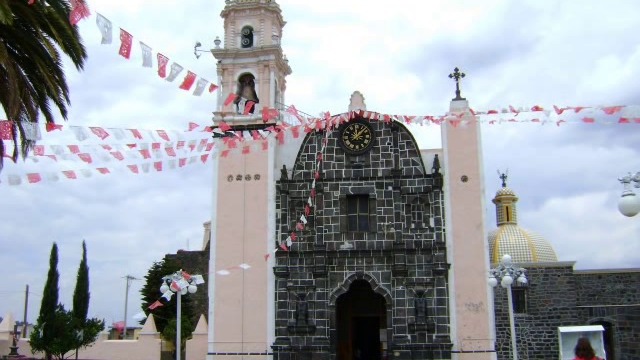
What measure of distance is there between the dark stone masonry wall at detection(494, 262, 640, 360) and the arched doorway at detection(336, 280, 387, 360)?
16.4ft

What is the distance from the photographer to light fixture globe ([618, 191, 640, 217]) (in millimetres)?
9969

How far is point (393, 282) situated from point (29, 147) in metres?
15.0

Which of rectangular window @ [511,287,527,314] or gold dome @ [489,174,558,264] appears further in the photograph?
gold dome @ [489,174,558,264]

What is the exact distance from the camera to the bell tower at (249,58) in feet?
96.3

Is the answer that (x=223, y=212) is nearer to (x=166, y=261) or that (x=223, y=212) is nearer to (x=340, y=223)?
(x=340, y=223)

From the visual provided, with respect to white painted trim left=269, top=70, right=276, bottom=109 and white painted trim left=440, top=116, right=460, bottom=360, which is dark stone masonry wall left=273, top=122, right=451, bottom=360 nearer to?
white painted trim left=440, top=116, right=460, bottom=360

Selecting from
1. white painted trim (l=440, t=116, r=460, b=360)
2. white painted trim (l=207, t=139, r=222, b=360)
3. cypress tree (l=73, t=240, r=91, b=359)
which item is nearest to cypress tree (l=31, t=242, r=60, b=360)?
cypress tree (l=73, t=240, r=91, b=359)

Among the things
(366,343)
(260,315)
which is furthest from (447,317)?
(260,315)

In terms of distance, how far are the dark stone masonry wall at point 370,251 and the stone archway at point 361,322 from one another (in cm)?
40

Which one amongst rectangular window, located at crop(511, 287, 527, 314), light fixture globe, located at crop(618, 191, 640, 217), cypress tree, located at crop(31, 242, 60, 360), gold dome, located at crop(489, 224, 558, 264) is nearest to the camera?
light fixture globe, located at crop(618, 191, 640, 217)

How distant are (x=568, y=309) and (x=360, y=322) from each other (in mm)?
8328

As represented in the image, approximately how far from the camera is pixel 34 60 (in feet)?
47.0

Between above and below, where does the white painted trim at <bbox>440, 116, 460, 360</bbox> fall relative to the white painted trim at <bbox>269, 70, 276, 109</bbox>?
below

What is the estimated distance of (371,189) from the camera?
27594mm
